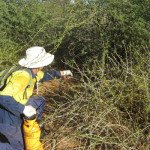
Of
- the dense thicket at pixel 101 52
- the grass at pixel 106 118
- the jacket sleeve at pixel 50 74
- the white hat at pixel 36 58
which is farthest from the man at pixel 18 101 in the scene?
the jacket sleeve at pixel 50 74

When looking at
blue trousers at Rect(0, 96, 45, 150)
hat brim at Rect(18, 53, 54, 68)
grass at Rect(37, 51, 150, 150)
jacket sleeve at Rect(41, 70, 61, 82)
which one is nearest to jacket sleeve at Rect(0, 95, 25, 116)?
blue trousers at Rect(0, 96, 45, 150)

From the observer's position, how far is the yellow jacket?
15.5 ft

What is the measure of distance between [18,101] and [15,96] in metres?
0.07

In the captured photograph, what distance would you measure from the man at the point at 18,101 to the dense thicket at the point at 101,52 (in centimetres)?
47

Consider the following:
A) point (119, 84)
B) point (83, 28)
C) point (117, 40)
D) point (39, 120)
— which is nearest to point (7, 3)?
point (83, 28)

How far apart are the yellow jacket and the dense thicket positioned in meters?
0.55

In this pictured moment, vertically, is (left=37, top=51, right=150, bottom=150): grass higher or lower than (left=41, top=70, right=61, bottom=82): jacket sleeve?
higher

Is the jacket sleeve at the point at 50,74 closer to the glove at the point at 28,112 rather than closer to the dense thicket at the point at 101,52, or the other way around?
the dense thicket at the point at 101,52

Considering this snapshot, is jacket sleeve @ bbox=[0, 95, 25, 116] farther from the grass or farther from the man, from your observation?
the grass

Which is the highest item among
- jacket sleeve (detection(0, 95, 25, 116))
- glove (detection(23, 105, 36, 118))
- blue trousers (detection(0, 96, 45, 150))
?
jacket sleeve (detection(0, 95, 25, 116))

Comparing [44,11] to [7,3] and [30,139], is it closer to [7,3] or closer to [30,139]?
[7,3]

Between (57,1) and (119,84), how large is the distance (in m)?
4.36

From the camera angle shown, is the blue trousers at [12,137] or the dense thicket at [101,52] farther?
the blue trousers at [12,137]

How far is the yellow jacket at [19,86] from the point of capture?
15.5 feet
